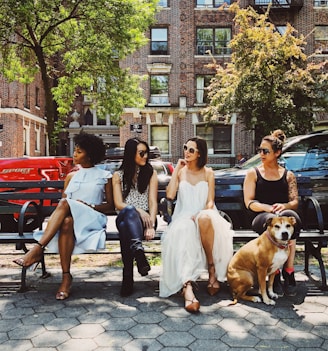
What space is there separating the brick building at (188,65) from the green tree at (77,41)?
9.15 meters

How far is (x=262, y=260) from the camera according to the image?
4.00 m

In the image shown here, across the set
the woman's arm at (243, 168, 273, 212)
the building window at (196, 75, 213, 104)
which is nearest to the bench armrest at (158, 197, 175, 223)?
the woman's arm at (243, 168, 273, 212)

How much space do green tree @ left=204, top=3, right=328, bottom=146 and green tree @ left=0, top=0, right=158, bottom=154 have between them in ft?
13.7

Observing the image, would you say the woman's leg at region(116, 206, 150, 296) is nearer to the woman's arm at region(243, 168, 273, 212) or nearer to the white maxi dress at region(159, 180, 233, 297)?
the white maxi dress at region(159, 180, 233, 297)

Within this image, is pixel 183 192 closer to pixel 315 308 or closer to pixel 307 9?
pixel 315 308

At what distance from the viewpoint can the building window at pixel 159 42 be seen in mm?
28109

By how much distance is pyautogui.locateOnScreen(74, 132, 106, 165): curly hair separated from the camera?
4.83 meters

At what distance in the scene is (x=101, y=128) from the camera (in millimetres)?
36500

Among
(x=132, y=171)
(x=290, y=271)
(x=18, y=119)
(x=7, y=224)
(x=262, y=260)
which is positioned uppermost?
(x=18, y=119)

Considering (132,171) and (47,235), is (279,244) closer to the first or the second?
(132,171)

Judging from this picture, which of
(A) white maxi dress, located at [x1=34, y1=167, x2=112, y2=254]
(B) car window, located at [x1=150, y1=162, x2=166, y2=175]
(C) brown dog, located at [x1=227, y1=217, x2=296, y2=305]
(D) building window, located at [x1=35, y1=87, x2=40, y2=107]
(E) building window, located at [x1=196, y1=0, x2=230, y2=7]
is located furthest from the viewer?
(D) building window, located at [x1=35, y1=87, x2=40, y2=107]

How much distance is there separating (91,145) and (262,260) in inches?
90.7

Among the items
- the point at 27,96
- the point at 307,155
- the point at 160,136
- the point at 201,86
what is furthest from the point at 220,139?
the point at 307,155

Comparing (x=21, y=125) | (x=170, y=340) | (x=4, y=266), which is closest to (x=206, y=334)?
(x=170, y=340)
